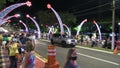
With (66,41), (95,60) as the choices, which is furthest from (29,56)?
(66,41)

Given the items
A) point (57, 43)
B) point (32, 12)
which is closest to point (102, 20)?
point (32, 12)

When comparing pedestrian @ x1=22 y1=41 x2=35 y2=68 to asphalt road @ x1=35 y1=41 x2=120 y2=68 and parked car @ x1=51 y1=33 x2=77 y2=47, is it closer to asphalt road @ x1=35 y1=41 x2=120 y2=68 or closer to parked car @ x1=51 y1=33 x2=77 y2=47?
asphalt road @ x1=35 y1=41 x2=120 y2=68

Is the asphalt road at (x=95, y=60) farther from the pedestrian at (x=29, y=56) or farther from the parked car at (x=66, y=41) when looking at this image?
the parked car at (x=66, y=41)

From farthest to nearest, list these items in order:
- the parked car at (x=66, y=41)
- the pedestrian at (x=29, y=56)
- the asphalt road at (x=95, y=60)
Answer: the parked car at (x=66, y=41) < the asphalt road at (x=95, y=60) < the pedestrian at (x=29, y=56)

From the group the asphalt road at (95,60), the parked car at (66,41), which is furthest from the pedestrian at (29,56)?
the parked car at (66,41)

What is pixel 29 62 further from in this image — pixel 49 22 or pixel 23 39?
pixel 49 22

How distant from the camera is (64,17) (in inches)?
2977

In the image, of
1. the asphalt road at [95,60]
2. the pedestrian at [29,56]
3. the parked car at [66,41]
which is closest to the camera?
the pedestrian at [29,56]

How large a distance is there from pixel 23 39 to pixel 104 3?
189 feet

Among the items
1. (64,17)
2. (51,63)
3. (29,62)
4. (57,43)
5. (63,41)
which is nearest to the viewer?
(29,62)

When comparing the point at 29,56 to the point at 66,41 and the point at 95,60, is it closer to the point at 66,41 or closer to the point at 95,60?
the point at 95,60

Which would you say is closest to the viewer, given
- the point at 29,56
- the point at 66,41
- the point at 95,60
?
the point at 29,56

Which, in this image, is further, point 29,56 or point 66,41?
point 66,41

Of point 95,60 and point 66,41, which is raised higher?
point 66,41
